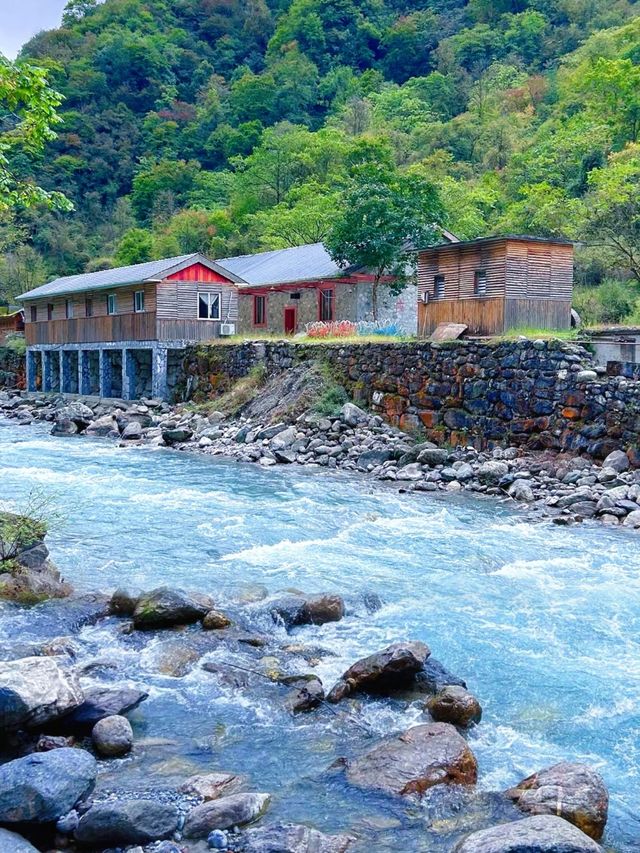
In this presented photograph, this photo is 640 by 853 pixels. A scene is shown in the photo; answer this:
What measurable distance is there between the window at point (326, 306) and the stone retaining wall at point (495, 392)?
757 centimetres

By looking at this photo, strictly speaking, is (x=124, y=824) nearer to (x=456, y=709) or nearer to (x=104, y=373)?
(x=456, y=709)

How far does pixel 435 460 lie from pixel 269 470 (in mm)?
4378

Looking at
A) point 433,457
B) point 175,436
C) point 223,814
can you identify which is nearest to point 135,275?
point 175,436

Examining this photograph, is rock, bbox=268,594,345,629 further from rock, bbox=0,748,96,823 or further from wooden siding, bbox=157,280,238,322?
wooden siding, bbox=157,280,238,322

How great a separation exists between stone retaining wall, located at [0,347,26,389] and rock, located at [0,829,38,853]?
44.5 metres

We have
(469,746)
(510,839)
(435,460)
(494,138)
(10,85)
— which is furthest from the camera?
(494,138)

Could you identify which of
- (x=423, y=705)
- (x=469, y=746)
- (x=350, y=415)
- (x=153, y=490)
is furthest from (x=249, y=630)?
(x=350, y=415)

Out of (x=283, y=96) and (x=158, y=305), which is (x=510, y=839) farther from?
(x=283, y=96)

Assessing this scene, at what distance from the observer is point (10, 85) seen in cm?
906

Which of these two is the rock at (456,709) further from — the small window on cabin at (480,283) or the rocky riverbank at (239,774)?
the small window on cabin at (480,283)

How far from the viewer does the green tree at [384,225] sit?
31438 mm

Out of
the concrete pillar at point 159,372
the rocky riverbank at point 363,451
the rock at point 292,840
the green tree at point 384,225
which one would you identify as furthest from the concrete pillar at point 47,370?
the rock at point 292,840

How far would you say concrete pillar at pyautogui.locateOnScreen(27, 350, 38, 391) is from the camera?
147 feet

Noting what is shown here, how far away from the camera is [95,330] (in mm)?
38844
